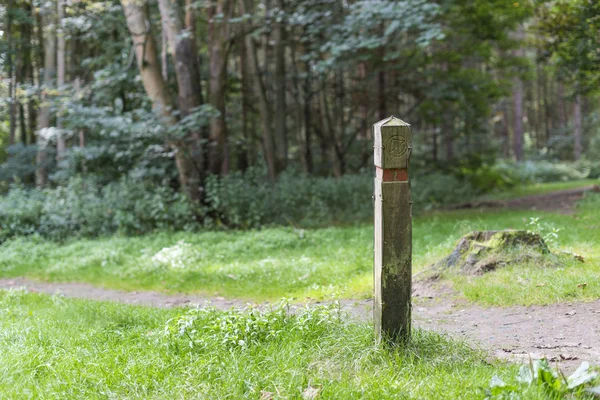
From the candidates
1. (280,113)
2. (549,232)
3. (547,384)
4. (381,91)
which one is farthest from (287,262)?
(381,91)

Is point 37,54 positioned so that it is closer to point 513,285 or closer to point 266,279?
point 266,279

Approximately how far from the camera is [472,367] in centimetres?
387

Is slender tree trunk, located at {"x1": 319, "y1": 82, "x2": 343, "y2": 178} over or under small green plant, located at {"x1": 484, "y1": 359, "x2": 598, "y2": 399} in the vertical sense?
over

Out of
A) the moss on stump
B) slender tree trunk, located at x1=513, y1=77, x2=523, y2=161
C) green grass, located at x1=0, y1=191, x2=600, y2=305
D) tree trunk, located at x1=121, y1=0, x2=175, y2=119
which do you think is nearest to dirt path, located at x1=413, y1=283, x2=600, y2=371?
green grass, located at x1=0, y1=191, x2=600, y2=305

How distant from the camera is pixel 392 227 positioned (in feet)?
13.3

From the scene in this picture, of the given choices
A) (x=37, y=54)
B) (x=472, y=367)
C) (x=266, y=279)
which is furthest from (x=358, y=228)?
(x=37, y=54)

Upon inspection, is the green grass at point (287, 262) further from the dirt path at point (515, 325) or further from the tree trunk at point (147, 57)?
the tree trunk at point (147, 57)

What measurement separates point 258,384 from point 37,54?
72.6 ft

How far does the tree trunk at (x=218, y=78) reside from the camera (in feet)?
47.7

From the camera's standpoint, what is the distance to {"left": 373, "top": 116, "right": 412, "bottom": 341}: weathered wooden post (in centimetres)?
406

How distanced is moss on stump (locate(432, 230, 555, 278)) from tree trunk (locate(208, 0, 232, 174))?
28.3ft

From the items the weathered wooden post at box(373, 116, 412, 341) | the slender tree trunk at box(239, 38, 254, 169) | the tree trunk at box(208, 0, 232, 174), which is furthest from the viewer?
the slender tree trunk at box(239, 38, 254, 169)

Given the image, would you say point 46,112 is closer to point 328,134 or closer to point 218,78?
point 218,78

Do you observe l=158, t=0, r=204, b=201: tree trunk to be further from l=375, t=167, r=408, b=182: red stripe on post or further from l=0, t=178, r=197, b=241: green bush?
l=375, t=167, r=408, b=182: red stripe on post
